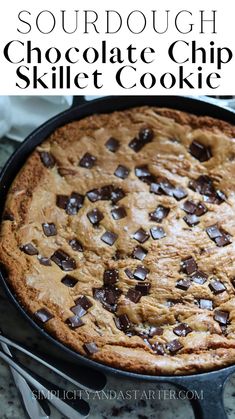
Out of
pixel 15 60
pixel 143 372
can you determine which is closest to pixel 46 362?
pixel 143 372

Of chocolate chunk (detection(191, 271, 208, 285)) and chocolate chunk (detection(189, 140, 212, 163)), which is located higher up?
chocolate chunk (detection(189, 140, 212, 163))

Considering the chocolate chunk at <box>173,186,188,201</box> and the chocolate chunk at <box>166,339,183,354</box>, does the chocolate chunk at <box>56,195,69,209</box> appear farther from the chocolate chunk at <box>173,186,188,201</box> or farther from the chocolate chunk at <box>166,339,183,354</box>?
the chocolate chunk at <box>166,339,183,354</box>

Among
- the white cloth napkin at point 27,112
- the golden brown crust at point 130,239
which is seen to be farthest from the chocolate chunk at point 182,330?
the white cloth napkin at point 27,112

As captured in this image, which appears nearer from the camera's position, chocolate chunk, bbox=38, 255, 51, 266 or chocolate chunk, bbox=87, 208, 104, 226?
chocolate chunk, bbox=38, 255, 51, 266

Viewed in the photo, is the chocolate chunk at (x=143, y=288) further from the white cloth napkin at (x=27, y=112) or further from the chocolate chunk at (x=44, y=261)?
the white cloth napkin at (x=27, y=112)

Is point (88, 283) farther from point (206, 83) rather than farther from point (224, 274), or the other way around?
point (206, 83)

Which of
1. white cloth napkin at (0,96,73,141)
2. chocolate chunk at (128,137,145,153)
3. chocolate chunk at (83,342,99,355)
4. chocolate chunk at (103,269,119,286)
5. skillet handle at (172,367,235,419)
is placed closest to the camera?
skillet handle at (172,367,235,419)

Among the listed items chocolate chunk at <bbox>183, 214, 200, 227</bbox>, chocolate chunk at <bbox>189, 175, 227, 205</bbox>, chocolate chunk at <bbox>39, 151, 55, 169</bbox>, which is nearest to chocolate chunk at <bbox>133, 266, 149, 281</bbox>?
chocolate chunk at <bbox>183, 214, 200, 227</bbox>
